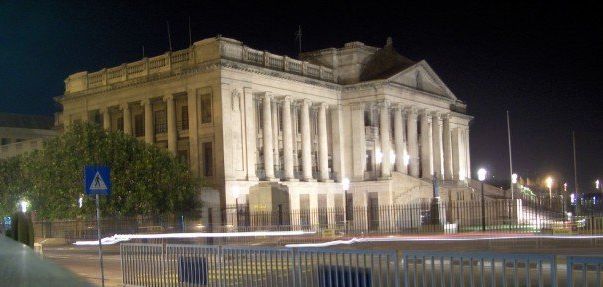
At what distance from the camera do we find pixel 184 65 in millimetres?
54375

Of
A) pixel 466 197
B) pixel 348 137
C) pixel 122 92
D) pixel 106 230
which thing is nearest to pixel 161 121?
pixel 122 92

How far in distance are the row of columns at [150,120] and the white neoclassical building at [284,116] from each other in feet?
0.26

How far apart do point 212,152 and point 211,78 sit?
17.1ft

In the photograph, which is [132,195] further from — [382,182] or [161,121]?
[382,182]

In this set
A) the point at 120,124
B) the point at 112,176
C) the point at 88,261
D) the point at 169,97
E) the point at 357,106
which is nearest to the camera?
the point at 88,261

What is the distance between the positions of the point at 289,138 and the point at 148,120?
10781 millimetres

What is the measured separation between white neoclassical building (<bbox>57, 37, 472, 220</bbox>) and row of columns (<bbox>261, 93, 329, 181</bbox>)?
8 cm

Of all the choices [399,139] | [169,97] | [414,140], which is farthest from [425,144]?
[169,97]

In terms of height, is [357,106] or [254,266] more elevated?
[357,106]

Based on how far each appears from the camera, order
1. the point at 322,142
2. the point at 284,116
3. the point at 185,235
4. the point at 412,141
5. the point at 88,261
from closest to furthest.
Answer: the point at 88,261 → the point at 185,235 → the point at 284,116 → the point at 322,142 → the point at 412,141

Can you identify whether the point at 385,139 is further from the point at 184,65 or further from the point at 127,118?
the point at 127,118

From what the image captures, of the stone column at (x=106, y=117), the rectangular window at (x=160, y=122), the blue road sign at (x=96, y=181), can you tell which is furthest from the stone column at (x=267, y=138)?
the blue road sign at (x=96, y=181)

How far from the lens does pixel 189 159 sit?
55031 millimetres

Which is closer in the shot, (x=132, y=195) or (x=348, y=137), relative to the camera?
(x=132, y=195)
